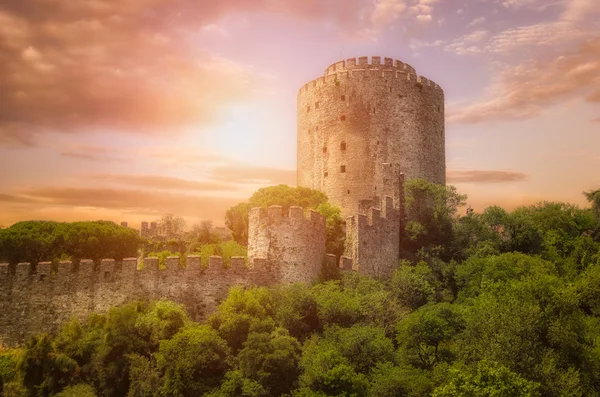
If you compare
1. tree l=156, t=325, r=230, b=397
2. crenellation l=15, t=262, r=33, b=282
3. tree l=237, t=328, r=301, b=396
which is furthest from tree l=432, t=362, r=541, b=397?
crenellation l=15, t=262, r=33, b=282

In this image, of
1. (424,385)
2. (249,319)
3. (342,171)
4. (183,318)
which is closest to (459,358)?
(424,385)

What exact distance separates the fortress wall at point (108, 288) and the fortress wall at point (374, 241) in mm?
6350

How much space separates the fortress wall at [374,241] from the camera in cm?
3375

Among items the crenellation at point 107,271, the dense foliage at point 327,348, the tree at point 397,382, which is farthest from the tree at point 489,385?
the crenellation at point 107,271

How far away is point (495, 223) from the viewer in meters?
40.2

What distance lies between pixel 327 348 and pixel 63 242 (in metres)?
18.7

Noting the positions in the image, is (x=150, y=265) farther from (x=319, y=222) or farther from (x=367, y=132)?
(x=367, y=132)

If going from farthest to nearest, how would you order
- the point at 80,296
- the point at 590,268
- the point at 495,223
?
the point at 495,223, the point at 590,268, the point at 80,296

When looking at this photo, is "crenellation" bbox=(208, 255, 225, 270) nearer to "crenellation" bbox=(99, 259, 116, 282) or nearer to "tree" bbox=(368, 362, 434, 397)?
"crenellation" bbox=(99, 259, 116, 282)

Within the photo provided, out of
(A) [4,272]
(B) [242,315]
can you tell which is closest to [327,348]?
(B) [242,315]

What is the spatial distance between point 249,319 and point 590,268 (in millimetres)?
20088

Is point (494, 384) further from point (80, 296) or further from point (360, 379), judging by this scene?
point (80, 296)

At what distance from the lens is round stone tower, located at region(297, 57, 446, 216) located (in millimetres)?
42656

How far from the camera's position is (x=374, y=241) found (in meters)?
35.1
